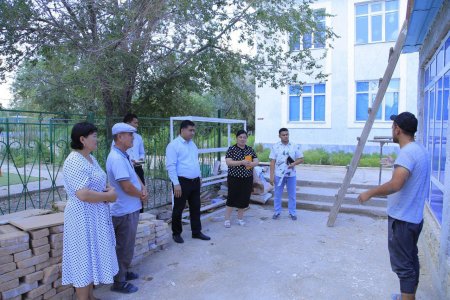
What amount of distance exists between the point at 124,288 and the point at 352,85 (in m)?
13.1

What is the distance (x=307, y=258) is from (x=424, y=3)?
335 centimetres

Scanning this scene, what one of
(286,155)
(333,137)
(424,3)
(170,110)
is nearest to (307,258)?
(286,155)

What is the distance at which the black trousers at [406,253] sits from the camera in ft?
9.68

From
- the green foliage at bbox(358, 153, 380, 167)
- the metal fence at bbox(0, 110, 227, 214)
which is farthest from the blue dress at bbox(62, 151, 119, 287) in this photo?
the green foliage at bbox(358, 153, 380, 167)

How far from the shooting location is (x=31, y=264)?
10.7 ft

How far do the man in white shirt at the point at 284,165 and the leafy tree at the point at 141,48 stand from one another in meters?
2.07

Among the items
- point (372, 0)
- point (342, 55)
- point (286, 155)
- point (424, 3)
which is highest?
point (372, 0)

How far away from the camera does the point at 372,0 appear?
13844 millimetres

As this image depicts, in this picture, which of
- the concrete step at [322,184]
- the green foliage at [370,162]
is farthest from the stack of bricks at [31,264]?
the green foliage at [370,162]

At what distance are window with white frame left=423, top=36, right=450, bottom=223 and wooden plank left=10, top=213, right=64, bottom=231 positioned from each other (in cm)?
401

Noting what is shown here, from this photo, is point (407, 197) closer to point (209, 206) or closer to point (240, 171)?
point (240, 171)

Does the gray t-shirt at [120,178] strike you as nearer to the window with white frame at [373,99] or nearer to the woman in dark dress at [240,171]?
the woman in dark dress at [240,171]

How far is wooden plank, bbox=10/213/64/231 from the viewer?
333cm

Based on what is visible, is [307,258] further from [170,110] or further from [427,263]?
[170,110]
